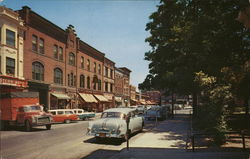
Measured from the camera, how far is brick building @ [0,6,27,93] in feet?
79.3

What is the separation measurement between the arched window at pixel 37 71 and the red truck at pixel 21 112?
1080 centimetres

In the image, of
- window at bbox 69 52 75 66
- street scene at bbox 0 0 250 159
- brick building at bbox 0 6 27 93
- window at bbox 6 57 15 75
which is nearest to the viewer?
street scene at bbox 0 0 250 159

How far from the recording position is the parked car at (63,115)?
23.1m

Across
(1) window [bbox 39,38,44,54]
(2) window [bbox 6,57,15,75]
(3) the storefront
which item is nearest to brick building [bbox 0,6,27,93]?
(2) window [bbox 6,57,15,75]

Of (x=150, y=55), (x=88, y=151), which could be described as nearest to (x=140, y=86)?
(x=150, y=55)

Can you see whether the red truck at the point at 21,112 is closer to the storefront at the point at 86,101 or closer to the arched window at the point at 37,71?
the arched window at the point at 37,71

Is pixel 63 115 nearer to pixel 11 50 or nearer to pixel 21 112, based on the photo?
pixel 21 112

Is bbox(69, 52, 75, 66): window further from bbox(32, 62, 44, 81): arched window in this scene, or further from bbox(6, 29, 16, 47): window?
bbox(6, 29, 16, 47): window

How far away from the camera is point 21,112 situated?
1809 cm

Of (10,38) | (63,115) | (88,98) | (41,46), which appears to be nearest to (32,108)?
(63,115)

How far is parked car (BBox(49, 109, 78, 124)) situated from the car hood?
11765 mm

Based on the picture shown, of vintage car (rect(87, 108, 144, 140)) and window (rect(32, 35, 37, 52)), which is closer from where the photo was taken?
vintage car (rect(87, 108, 144, 140))

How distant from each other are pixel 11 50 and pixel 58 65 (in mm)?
10010

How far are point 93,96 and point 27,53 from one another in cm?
2048
